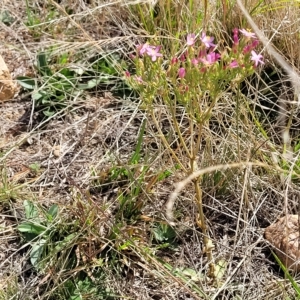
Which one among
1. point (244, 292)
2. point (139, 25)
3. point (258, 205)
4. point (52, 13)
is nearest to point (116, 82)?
point (139, 25)

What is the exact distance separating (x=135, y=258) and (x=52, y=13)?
1.10 metres

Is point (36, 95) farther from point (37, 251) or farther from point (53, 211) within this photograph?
point (37, 251)

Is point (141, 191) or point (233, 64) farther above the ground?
point (233, 64)

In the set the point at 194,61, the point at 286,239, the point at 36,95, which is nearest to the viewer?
the point at 194,61

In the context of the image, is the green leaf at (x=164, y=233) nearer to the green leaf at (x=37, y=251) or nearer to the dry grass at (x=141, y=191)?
the dry grass at (x=141, y=191)

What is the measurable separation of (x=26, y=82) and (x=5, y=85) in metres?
0.07

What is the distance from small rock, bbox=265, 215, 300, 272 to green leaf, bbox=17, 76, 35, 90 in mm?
942

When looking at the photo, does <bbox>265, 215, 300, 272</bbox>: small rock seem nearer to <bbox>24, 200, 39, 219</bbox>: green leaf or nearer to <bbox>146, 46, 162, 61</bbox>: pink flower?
<bbox>146, 46, 162, 61</bbox>: pink flower

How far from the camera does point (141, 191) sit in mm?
1546

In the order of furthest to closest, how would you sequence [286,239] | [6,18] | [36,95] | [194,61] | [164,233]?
[6,18]
[36,95]
[164,233]
[286,239]
[194,61]

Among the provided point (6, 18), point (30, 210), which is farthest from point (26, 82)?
point (30, 210)

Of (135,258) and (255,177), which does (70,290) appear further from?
(255,177)

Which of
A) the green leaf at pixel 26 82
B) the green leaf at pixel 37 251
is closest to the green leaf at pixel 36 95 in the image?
the green leaf at pixel 26 82

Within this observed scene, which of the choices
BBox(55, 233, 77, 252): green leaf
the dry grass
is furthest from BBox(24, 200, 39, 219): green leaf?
BBox(55, 233, 77, 252): green leaf
